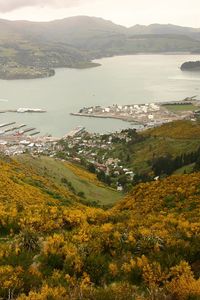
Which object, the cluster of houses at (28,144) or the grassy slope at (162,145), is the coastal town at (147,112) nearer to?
the grassy slope at (162,145)

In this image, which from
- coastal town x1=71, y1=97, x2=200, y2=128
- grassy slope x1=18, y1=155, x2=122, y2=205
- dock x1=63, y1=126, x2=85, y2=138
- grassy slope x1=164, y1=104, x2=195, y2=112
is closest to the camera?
grassy slope x1=18, y1=155, x2=122, y2=205

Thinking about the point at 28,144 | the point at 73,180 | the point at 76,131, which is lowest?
the point at 28,144

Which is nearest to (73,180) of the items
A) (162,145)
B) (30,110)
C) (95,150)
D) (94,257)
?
(94,257)

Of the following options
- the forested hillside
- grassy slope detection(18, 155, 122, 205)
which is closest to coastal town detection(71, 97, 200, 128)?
grassy slope detection(18, 155, 122, 205)

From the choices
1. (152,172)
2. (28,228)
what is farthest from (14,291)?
(152,172)

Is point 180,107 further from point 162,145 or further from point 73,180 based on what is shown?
point 73,180

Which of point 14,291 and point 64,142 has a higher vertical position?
point 14,291

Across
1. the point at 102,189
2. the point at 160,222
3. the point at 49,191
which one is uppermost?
the point at 160,222

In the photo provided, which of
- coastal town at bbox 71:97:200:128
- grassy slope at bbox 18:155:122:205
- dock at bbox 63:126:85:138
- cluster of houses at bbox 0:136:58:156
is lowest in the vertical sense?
cluster of houses at bbox 0:136:58:156

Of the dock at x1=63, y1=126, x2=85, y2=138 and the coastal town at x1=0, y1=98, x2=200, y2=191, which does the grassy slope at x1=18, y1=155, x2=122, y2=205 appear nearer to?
the coastal town at x1=0, y1=98, x2=200, y2=191

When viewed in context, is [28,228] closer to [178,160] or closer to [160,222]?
[160,222]

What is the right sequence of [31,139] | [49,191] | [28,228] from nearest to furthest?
[28,228]
[49,191]
[31,139]
